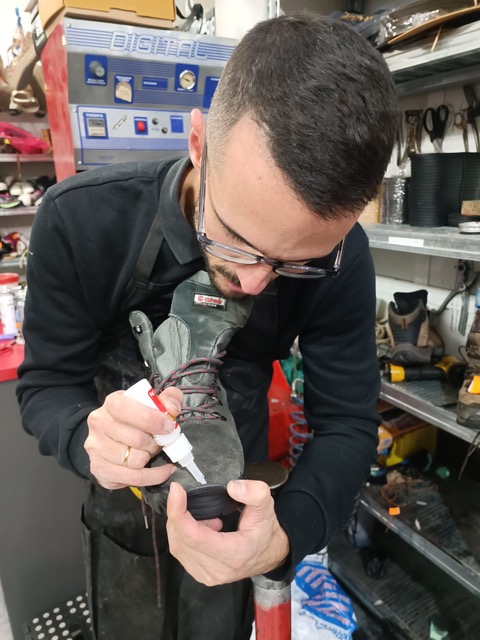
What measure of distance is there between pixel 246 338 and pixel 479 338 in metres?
0.78

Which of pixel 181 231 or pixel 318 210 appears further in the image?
pixel 181 231

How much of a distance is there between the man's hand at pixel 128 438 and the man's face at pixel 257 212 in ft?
0.74

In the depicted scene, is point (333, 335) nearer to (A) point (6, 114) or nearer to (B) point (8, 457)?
(B) point (8, 457)

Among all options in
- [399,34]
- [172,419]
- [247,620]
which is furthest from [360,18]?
[247,620]

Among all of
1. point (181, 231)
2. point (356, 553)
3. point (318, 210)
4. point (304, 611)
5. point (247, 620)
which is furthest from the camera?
point (356, 553)

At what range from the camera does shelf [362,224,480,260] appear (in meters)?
1.22

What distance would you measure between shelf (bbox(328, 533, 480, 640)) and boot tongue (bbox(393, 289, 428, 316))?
977mm

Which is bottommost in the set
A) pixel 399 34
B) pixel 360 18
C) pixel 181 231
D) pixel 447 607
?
pixel 447 607

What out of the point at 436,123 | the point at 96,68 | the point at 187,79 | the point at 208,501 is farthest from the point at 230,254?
the point at 187,79

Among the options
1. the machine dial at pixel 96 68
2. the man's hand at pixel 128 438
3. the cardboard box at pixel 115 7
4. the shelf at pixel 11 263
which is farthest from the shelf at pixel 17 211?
the man's hand at pixel 128 438

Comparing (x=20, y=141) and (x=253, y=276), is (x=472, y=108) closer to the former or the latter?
(x=253, y=276)

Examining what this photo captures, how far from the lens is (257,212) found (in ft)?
1.94

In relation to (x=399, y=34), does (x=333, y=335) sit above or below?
below

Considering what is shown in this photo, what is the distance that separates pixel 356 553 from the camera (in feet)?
6.12
